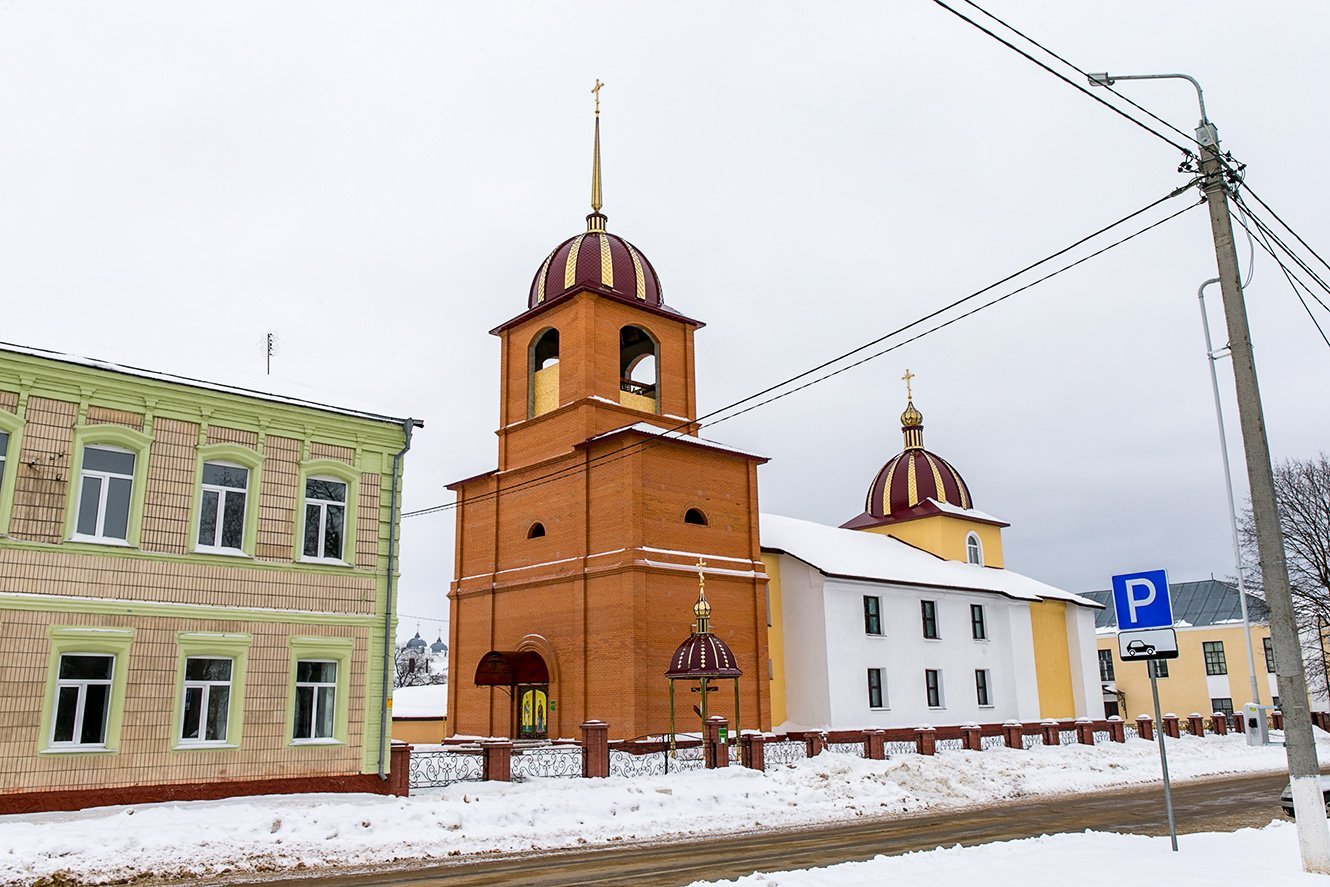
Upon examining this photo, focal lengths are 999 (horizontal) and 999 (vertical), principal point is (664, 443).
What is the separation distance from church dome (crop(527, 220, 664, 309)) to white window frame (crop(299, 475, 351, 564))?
Result: 14.0 m

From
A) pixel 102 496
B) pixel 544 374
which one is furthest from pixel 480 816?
pixel 544 374

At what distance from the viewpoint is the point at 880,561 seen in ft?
127

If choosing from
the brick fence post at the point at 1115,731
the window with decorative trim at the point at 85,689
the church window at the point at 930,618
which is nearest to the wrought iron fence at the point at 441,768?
the window with decorative trim at the point at 85,689

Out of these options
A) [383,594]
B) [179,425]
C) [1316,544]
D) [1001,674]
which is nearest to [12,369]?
[179,425]

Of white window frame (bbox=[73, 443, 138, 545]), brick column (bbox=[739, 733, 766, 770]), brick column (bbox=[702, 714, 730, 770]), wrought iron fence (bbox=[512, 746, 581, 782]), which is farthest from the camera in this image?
brick column (bbox=[739, 733, 766, 770])

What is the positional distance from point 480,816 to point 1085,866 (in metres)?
9.92

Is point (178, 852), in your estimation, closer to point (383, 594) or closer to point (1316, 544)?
point (383, 594)

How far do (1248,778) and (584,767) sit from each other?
1869 centimetres

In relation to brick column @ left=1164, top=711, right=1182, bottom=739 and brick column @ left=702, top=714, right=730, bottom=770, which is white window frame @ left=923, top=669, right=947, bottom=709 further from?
brick column @ left=702, top=714, right=730, bottom=770

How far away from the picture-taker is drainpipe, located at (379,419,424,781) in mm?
19516

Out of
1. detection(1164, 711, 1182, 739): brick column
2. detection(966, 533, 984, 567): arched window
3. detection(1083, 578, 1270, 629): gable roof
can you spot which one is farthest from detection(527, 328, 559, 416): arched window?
detection(1083, 578, 1270, 629): gable roof

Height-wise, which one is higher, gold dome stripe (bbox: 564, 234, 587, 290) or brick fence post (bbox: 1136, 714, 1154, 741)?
gold dome stripe (bbox: 564, 234, 587, 290)

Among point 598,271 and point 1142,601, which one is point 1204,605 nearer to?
point 598,271

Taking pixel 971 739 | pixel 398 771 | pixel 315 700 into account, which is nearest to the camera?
pixel 315 700
